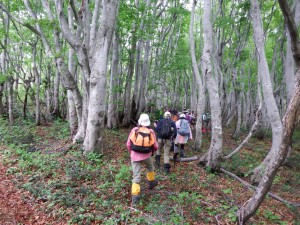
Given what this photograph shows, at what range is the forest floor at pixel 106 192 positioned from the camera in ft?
13.9

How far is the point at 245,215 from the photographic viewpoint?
405 centimetres

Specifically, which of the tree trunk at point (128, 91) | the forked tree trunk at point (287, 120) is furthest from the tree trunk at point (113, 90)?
the forked tree trunk at point (287, 120)

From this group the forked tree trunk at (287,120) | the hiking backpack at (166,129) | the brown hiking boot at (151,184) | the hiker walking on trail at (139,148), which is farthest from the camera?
the hiking backpack at (166,129)

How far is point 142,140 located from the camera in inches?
186

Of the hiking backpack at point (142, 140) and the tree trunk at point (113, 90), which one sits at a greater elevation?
the tree trunk at point (113, 90)

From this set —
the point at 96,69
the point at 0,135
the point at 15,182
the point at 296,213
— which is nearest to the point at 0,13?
the point at 0,135

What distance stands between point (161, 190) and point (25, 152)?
448 cm

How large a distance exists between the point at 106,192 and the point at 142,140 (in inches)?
56.8

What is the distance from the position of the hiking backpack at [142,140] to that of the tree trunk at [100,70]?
2278 mm

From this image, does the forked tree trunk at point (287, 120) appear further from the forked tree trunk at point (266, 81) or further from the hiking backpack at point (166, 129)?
the hiking backpack at point (166, 129)

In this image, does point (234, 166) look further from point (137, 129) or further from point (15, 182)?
point (15, 182)

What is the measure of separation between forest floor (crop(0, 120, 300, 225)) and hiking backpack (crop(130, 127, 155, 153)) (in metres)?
1.06

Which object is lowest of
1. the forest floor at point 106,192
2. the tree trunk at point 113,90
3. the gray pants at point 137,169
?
the forest floor at point 106,192

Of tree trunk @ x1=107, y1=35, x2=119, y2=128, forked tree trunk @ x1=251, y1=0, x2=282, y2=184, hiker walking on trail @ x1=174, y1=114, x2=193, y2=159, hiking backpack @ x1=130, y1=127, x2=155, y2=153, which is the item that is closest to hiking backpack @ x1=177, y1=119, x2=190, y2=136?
hiker walking on trail @ x1=174, y1=114, x2=193, y2=159
